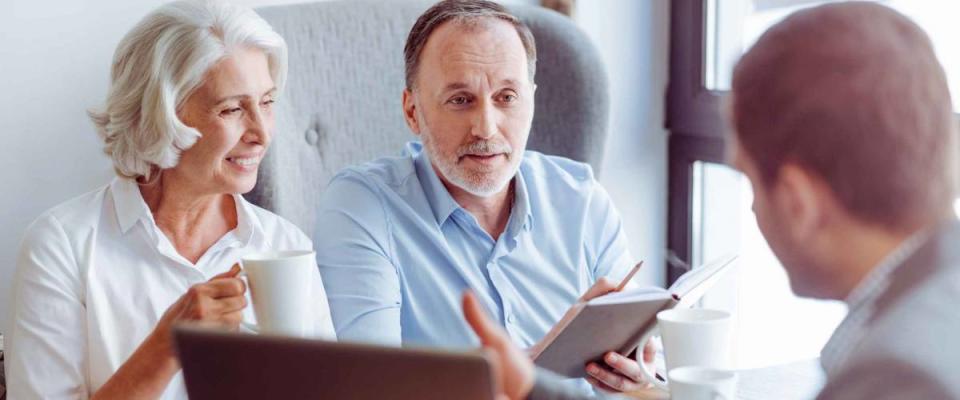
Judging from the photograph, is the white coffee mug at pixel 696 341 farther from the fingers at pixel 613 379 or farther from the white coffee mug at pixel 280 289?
the white coffee mug at pixel 280 289

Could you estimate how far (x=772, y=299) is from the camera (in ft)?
10.4

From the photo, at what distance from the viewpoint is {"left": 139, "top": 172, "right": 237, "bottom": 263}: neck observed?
184cm

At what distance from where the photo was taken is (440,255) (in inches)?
82.9

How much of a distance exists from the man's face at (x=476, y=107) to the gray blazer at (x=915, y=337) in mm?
1211

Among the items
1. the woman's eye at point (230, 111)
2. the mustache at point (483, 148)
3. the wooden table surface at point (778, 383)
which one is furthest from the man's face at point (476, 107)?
the wooden table surface at point (778, 383)

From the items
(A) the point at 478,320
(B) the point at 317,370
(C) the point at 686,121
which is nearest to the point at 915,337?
(A) the point at 478,320

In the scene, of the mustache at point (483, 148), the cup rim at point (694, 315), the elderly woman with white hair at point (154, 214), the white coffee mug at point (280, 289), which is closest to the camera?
the white coffee mug at point (280, 289)

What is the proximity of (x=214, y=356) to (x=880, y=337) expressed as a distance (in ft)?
1.88

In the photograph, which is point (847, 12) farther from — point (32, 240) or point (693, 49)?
point (693, 49)

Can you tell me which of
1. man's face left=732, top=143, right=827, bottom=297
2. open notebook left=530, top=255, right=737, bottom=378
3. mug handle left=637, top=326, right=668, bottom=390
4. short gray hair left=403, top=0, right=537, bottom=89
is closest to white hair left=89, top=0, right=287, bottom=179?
short gray hair left=403, top=0, right=537, bottom=89

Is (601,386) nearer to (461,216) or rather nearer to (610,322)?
(610,322)

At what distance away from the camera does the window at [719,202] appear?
308 cm

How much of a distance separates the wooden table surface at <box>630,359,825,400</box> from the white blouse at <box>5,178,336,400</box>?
67cm

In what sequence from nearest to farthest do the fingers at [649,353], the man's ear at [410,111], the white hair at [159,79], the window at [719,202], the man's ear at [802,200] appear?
the man's ear at [802,200] < the white hair at [159,79] < the fingers at [649,353] < the man's ear at [410,111] < the window at [719,202]
